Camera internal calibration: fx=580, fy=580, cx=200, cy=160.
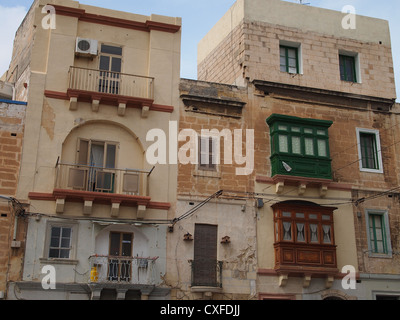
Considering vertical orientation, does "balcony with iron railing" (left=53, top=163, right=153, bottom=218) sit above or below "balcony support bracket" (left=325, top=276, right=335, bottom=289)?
above

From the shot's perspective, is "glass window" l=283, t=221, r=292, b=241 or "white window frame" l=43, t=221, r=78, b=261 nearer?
"white window frame" l=43, t=221, r=78, b=261

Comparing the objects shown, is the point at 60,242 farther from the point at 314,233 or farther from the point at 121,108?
the point at 314,233

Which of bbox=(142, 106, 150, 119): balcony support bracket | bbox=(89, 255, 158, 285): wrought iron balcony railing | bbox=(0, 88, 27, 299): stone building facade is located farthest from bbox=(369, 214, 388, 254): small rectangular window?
bbox=(0, 88, 27, 299): stone building facade

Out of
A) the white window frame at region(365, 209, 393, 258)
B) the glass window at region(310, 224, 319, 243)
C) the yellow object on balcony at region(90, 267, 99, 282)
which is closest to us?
the yellow object on balcony at region(90, 267, 99, 282)

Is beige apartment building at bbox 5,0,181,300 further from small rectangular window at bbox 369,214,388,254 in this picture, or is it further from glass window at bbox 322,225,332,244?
small rectangular window at bbox 369,214,388,254

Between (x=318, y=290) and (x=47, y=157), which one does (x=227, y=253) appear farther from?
(x=47, y=157)

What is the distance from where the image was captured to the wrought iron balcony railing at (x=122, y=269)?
18.4m

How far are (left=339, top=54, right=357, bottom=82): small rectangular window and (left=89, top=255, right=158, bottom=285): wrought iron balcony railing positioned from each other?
11494 millimetres

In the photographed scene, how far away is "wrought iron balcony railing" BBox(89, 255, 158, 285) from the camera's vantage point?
18391mm

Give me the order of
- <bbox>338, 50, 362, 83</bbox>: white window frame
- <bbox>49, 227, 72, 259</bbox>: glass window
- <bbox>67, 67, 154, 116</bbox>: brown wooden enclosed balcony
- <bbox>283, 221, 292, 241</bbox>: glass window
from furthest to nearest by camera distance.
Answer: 1. <bbox>338, 50, 362, 83</bbox>: white window frame
2. <bbox>283, 221, 292, 241</bbox>: glass window
3. <bbox>67, 67, 154, 116</bbox>: brown wooden enclosed balcony
4. <bbox>49, 227, 72, 259</bbox>: glass window

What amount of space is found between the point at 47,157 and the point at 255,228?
7.64m

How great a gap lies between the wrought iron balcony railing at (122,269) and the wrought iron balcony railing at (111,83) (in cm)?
592

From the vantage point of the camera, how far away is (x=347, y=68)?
24.6m
